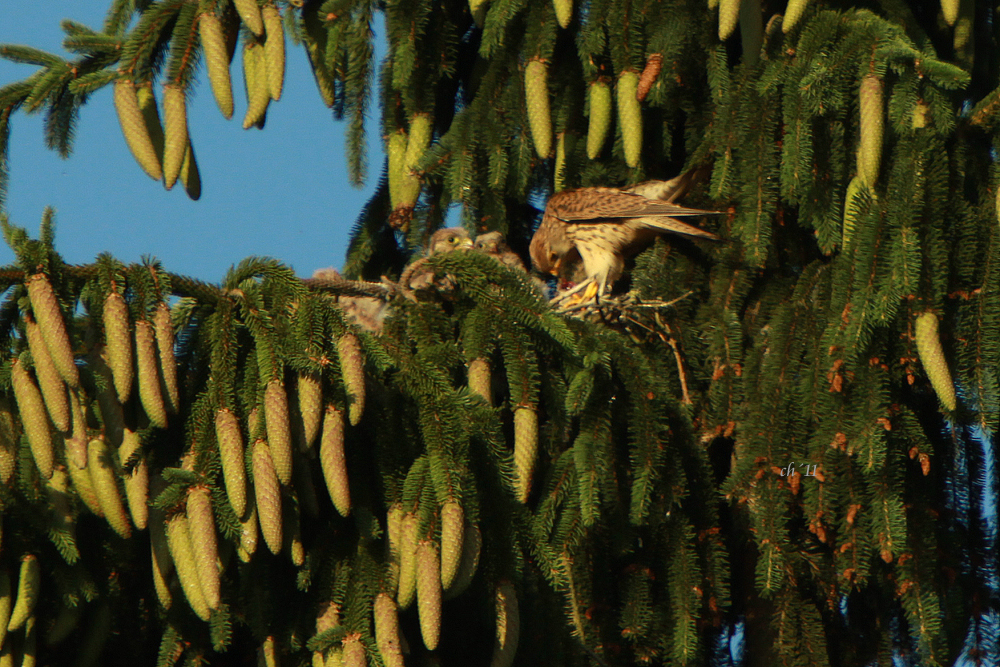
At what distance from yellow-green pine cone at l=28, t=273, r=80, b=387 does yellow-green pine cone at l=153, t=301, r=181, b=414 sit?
0.20 metres

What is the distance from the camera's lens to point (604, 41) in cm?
472

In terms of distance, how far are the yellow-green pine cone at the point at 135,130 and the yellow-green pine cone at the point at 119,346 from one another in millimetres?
774

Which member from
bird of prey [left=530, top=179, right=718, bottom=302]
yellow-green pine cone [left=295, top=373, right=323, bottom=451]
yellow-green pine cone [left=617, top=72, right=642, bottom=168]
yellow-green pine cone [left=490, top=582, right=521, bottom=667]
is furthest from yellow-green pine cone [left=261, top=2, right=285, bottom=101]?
yellow-green pine cone [left=490, top=582, right=521, bottom=667]

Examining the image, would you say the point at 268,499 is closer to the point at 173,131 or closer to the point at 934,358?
the point at 173,131

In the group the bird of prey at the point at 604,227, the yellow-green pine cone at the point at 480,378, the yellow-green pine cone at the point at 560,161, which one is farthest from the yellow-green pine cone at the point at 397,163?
the yellow-green pine cone at the point at 480,378

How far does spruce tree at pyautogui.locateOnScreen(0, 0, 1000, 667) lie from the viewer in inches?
121

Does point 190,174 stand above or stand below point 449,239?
below

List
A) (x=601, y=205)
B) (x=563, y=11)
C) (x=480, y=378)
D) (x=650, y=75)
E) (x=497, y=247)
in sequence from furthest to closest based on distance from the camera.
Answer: (x=497, y=247)
(x=601, y=205)
(x=650, y=75)
(x=563, y=11)
(x=480, y=378)

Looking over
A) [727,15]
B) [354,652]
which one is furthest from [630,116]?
[354,652]

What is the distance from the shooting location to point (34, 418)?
2.85 meters

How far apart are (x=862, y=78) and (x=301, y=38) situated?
2430 mm

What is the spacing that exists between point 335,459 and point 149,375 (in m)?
0.46

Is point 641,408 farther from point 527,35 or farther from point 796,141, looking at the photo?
point 527,35

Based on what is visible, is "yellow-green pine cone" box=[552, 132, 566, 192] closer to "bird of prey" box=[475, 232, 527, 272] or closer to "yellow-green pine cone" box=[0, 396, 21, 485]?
"bird of prey" box=[475, 232, 527, 272]
